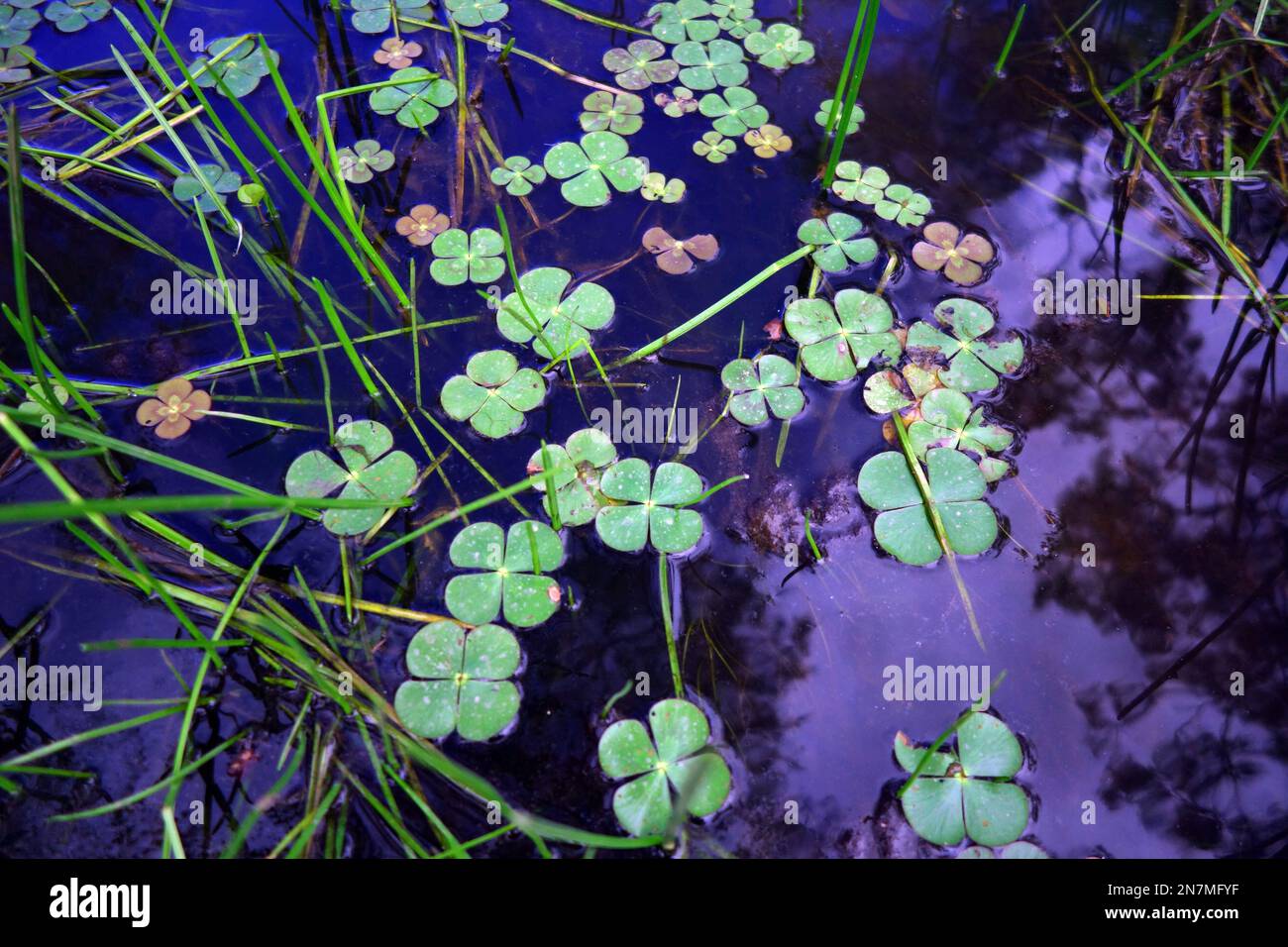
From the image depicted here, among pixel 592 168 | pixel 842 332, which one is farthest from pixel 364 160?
pixel 842 332

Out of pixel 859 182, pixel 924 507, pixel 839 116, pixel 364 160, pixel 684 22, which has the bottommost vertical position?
pixel 924 507

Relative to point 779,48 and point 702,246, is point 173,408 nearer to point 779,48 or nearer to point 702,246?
point 702,246

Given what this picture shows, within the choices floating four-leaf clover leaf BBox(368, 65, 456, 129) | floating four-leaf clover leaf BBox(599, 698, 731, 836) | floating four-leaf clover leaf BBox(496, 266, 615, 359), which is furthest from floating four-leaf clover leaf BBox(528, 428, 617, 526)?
floating four-leaf clover leaf BBox(368, 65, 456, 129)

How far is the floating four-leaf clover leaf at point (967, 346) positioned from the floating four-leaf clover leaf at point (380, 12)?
218 cm

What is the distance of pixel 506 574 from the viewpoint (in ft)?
6.07

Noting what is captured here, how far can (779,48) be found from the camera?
9.52 ft

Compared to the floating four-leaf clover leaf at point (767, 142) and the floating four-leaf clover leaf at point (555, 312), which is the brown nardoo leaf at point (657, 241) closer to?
the floating four-leaf clover leaf at point (555, 312)

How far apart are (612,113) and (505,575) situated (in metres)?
1.69

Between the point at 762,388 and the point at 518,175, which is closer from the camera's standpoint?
the point at 762,388

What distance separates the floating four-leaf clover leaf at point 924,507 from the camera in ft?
6.34

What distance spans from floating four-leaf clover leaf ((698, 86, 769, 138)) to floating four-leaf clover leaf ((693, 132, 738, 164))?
31 mm

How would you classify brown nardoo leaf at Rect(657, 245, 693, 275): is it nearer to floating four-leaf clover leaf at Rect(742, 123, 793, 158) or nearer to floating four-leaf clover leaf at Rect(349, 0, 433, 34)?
floating four-leaf clover leaf at Rect(742, 123, 793, 158)
